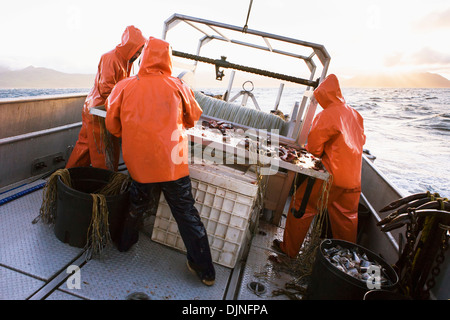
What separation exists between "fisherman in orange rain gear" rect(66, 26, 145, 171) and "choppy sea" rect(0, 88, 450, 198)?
15.3ft

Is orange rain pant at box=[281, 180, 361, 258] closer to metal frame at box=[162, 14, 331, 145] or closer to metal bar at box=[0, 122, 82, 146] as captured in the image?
metal frame at box=[162, 14, 331, 145]

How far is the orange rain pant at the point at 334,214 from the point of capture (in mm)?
3184

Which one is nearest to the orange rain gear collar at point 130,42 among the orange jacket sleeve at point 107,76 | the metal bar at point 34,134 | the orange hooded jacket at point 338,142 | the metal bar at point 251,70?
the orange jacket sleeve at point 107,76

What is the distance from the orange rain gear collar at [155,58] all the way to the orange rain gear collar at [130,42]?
1.38 m

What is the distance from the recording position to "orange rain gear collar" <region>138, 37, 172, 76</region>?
2.32 metres

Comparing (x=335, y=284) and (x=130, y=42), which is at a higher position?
(x=130, y=42)

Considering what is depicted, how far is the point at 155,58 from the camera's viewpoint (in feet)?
7.61

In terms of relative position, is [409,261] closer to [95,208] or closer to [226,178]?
[226,178]

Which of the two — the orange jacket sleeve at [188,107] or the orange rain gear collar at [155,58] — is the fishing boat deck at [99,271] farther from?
the orange rain gear collar at [155,58]

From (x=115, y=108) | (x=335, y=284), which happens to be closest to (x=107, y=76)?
(x=115, y=108)

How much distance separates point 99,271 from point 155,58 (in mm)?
1751

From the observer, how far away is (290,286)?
9.22 ft

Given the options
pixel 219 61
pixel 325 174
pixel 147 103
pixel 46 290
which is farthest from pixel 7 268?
pixel 219 61

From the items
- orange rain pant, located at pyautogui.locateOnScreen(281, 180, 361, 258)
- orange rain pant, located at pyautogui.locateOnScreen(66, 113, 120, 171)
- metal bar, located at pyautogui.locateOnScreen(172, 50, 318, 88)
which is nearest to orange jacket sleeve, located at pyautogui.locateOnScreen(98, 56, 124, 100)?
orange rain pant, located at pyautogui.locateOnScreen(66, 113, 120, 171)
